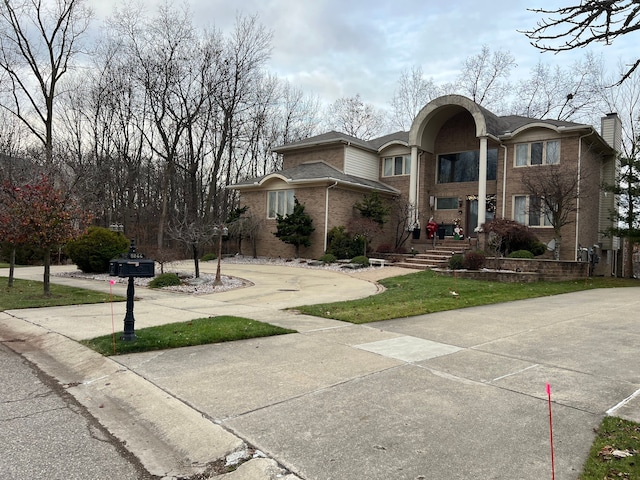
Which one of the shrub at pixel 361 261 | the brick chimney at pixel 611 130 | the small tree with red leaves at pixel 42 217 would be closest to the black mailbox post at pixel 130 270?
the small tree with red leaves at pixel 42 217

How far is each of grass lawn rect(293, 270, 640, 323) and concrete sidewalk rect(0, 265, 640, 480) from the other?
897 millimetres

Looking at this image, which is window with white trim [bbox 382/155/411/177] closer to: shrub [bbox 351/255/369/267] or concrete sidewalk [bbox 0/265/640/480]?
shrub [bbox 351/255/369/267]

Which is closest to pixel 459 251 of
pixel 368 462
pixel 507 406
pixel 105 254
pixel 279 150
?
pixel 279 150

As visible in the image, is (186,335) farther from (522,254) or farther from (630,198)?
(630,198)

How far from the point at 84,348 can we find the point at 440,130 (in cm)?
2416

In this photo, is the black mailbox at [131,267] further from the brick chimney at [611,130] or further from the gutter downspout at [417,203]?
the brick chimney at [611,130]

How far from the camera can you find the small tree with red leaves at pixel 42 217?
1099 cm

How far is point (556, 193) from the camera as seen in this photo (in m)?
19.5

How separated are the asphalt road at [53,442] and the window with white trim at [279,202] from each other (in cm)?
2036

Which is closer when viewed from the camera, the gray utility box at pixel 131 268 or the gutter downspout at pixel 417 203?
the gray utility box at pixel 131 268

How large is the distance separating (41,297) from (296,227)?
13119 mm

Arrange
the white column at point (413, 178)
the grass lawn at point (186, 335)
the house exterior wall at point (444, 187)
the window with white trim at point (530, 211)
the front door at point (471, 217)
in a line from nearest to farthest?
the grass lawn at point (186, 335), the window with white trim at point (530, 211), the house exterior wall at point (444, 187), the front door at point (471, 217), the white column at point (413, 178)

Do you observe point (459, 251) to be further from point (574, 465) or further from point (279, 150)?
point (574, 465)

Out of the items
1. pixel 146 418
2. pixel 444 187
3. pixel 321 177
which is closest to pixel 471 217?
pixel 444 187
